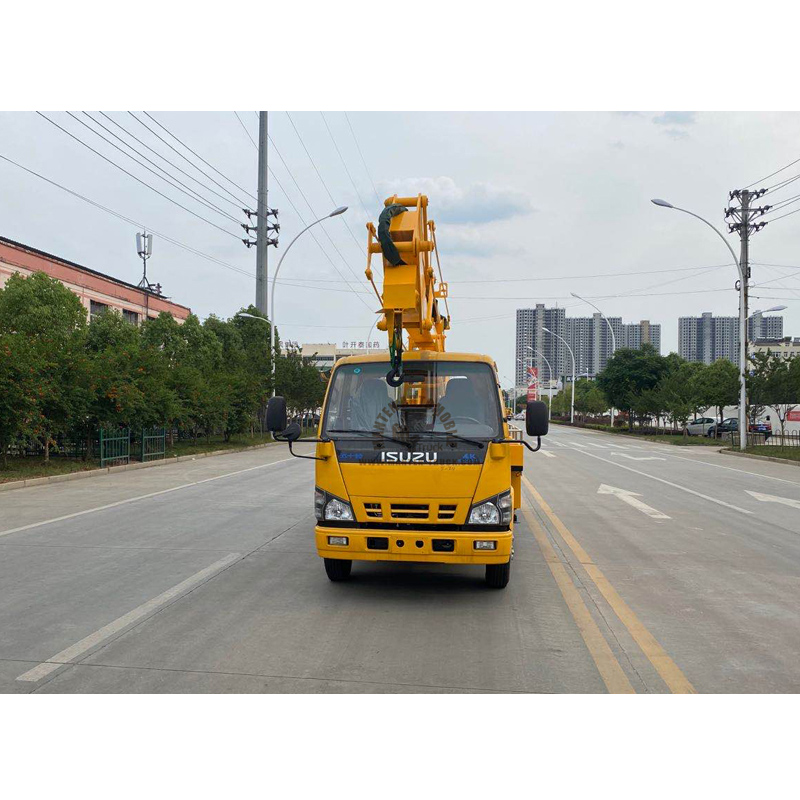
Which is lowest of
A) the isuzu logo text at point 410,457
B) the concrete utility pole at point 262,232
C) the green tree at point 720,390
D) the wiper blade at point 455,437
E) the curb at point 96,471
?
the curb at point 96,471

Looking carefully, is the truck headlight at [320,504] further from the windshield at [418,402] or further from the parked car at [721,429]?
the parked car at [721,429]

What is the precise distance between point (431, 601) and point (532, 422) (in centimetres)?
195

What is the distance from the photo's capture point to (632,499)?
14602mm

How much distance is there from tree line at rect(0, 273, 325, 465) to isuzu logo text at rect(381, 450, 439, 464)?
14.2 m

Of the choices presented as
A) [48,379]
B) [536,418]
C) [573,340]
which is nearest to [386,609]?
[536,418]

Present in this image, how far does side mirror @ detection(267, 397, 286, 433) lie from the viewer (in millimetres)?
7008

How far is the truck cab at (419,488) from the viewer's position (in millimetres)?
6270

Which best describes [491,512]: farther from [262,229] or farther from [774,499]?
[262,229]

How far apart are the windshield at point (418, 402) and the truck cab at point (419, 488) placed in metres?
0.02

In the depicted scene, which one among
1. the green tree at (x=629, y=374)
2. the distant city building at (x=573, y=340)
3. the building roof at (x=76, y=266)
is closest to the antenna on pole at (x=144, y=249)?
the building roof at (x=76, y=266)

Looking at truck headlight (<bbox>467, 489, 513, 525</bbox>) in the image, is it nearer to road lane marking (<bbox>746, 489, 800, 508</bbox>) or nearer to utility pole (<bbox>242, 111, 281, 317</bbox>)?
road lane marking (<bbox>746, 489, 800, 508</bbox>)

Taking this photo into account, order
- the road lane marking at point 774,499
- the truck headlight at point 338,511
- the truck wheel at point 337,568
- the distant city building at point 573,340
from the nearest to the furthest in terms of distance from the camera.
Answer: the truck headlight at point 338,511
the truck wheel at point 337,568
the road lane marking at point 774,499
the distant city building at point 573,340

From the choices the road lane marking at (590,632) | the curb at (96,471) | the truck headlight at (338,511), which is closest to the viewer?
the road lane marking at (590,632)

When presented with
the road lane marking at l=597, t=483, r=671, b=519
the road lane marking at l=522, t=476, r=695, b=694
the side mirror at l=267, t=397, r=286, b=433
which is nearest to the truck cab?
the side mirror at l=267, t=397, r=286, b=433
